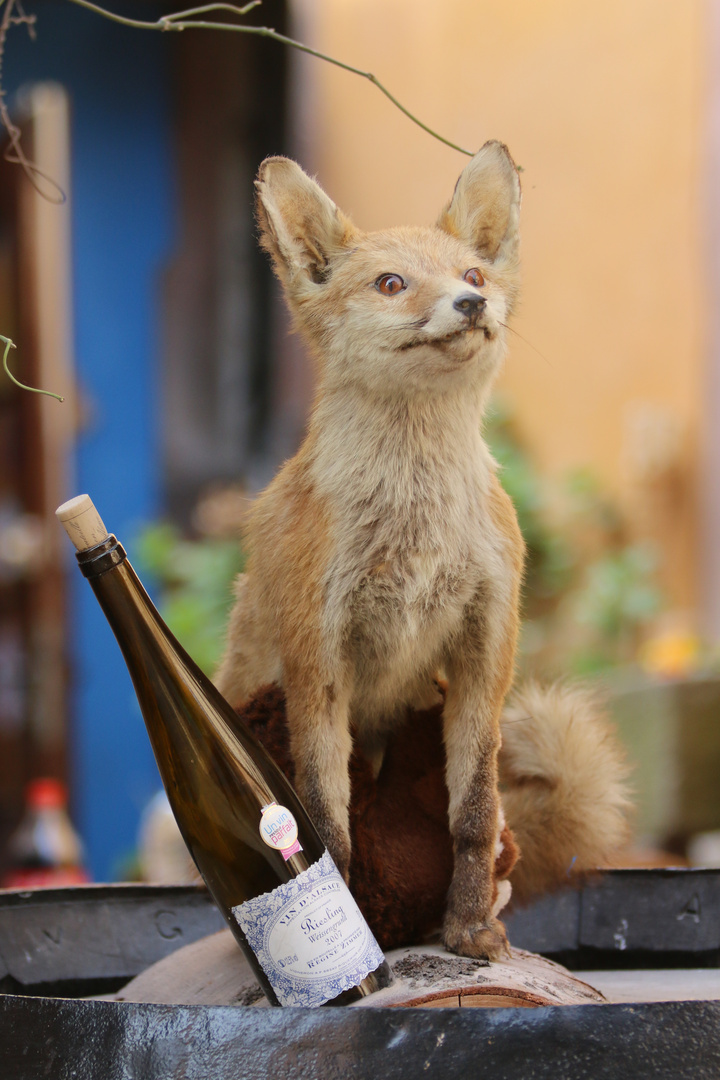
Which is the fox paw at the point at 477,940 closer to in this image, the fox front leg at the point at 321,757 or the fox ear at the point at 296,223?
the fox front leg at the point at 321,757

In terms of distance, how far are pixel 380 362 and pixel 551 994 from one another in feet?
1.37

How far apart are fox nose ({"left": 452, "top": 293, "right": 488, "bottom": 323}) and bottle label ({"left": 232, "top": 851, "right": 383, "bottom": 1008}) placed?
1.17 ft

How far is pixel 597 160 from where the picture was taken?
8.70 ft

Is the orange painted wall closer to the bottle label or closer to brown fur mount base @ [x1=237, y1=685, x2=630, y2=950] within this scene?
brown fur mount base @ [x1=237, y1=685, x2=630, y2=950]

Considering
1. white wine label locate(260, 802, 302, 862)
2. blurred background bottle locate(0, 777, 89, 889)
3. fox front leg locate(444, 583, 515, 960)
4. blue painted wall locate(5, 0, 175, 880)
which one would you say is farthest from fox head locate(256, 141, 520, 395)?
blue painted wall locate(5, 0, 175, 880)

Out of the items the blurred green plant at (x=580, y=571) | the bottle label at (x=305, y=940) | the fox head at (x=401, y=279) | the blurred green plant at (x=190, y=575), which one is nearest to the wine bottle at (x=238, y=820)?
the bottle label at (x=305, y=940)

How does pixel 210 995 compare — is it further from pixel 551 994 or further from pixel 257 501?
pixel 257 501

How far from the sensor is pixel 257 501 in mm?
743

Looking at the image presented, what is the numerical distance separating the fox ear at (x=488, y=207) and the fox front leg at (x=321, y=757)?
33cm

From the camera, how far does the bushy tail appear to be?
83cm

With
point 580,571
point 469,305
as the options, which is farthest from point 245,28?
point 580,571

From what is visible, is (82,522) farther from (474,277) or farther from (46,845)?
(46,845)

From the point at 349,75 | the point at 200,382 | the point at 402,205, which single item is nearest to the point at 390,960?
the point at 402,205

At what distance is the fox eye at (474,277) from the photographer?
2.23ft
